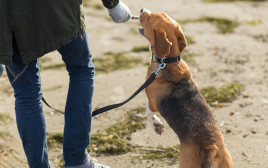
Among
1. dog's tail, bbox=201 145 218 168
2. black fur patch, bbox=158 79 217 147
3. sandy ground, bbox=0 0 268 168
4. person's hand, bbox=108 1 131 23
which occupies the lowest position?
sandy ground, bbox=0 0 268 168

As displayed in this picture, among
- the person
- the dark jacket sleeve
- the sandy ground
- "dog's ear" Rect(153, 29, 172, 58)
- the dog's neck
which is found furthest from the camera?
the sandy ground

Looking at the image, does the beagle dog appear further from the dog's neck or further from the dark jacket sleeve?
the dark jacket sleeve

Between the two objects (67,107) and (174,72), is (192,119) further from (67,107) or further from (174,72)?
(67,107)

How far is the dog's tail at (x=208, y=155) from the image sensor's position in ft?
9.59

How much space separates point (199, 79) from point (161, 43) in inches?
82.0

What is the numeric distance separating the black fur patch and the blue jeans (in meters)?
0.71

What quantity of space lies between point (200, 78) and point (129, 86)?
39.4 inches

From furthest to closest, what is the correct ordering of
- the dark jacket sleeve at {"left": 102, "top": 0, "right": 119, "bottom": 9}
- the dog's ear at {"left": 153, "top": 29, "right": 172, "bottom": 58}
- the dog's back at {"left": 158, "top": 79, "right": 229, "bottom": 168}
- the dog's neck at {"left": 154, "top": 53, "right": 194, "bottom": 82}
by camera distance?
the dog's neck at {"left": 154, "top": 53, "right": 194, "bottom": 82}
the dog's ear at {"left": 153, "top": 29, "right": 172, "bottom": 58}
the dark jacket sleeve at {"left": 102, "top": 0, "right": 119, "bottom": 9}
the dog's back at {"left": 158, "top": 79, "right": 229, "bottom": 168}

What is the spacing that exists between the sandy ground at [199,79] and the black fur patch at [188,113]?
0.69 metres

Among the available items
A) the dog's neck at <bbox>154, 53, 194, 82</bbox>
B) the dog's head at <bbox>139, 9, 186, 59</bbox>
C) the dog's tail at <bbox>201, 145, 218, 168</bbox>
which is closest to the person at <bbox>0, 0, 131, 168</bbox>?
the dog's head at <bbox>139, 9, 186, 59</bbox>

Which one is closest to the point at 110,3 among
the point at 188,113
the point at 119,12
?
the point at 119,12

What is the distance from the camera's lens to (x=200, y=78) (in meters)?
5.61

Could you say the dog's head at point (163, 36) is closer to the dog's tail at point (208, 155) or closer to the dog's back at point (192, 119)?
the dog's back at point (192, 119)

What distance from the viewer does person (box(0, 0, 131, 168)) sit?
285cm
